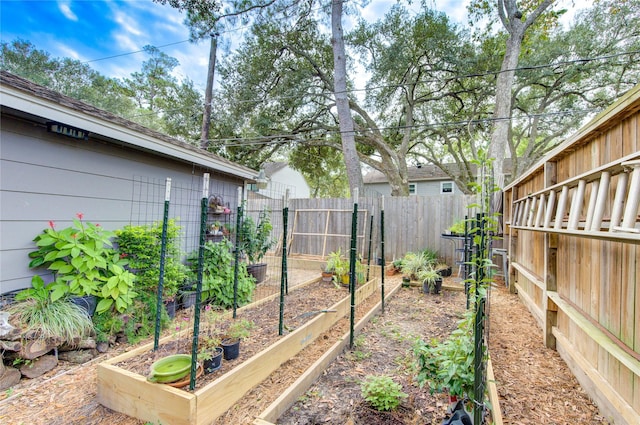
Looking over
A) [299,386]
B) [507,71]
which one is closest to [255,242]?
[299,386]

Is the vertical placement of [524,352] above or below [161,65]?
below

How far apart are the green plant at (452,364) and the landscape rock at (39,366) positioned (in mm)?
3107

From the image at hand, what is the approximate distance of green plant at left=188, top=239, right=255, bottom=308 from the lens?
11.9 feet

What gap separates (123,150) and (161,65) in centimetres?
1536

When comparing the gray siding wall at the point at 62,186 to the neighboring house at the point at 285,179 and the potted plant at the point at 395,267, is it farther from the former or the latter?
the neighboring house at the point at 285,179

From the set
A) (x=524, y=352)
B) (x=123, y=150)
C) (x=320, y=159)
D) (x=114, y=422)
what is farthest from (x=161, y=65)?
(x=524, y=352)

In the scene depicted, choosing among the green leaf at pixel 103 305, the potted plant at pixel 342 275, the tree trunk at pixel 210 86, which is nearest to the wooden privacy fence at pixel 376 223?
the potted plant at pixel 342 275

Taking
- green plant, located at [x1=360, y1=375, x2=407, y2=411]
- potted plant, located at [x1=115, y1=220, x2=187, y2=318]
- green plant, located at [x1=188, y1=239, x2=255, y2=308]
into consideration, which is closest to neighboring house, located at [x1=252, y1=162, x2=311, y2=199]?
green plant, located at [x1=188, y1=239, x2=255, y2=308]

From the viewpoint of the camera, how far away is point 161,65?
15516 mm

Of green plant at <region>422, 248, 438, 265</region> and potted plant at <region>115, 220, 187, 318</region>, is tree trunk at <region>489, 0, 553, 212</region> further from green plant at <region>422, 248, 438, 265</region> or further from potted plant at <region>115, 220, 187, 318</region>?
potted plant at <region>115, 220, 187, 318</region>

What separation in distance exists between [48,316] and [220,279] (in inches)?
64.9

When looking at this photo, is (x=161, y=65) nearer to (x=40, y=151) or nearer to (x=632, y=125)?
(x=40, y=151)

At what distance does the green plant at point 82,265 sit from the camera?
2684mm

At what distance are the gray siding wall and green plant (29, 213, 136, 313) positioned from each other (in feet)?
0.57
